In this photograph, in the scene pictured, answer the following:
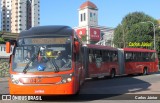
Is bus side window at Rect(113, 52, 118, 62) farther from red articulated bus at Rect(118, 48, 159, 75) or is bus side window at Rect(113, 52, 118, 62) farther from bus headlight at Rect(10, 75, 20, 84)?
bus headlight at Rect(10, 75, 20, 84)

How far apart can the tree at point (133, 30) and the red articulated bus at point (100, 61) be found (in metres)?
29.9

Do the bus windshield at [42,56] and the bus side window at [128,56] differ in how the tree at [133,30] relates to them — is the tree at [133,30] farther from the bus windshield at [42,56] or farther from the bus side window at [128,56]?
the bus windshield at [42,56]

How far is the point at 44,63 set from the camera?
11.8 m

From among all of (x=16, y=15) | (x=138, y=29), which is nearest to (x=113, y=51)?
(x=138, y=29)

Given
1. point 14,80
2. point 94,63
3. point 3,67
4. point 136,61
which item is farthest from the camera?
point 3,67

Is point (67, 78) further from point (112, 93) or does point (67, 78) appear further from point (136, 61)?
Result: point (136, 61)

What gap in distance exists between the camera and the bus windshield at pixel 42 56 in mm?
11750

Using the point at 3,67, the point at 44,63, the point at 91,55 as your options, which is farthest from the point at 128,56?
the point at 44,63

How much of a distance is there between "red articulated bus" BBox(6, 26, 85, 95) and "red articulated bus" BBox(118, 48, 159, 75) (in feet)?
54.9

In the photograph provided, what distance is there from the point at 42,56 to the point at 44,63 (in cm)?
31

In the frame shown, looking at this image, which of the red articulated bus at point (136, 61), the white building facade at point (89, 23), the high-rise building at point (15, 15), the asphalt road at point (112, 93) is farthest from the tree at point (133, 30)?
the white building facade at point (89, 23)

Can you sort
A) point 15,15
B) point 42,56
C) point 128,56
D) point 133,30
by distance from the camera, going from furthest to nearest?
point 15,15, point 133,30, point 128,56, point 42,56

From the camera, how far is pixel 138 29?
58.2 meters

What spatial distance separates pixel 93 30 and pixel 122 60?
8958 cm
